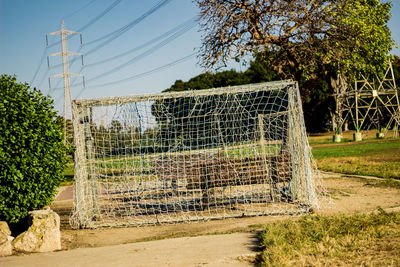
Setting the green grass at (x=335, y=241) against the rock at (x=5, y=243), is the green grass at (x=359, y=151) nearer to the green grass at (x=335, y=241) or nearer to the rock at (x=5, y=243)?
the green grass at (x=335, y=241)

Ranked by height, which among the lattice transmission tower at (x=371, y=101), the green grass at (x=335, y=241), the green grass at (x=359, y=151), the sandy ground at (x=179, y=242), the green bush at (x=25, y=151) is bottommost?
the sandy ground at (x=179, y=242)

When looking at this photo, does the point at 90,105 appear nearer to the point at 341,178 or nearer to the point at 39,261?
the point at 39,261

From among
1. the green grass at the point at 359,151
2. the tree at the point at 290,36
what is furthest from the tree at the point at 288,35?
the green grass at the point at 359,151

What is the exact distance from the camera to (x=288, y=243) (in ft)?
15.3

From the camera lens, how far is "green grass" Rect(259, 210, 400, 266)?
400cm

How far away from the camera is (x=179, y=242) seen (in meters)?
5.26

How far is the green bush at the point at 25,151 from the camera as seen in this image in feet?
19.3

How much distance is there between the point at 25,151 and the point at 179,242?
291 cm

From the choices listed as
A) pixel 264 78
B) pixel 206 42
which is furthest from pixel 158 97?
pixel 264 78

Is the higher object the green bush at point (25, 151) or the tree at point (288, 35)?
the tree at point (288, 35)

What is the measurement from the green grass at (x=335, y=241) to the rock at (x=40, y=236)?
122 inches

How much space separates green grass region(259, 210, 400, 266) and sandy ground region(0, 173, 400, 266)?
1.13 ft

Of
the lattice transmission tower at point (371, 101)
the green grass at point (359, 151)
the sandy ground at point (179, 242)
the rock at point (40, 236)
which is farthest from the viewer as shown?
the lattice transmission tower at point (371, 101)

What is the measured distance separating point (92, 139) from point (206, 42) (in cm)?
414
